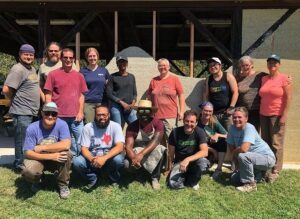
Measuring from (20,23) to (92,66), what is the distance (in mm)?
4336

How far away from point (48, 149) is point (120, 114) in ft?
4.83

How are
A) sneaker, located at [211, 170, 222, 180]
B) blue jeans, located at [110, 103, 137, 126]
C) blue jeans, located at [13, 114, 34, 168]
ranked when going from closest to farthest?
blue jeans, located at [13, 114, 34, 168] → sneaker, located at [211, 170, 222, 180] → blue jeans, located at [110, 103, 137, 126]

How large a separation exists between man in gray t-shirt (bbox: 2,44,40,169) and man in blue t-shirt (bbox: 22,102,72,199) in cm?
58

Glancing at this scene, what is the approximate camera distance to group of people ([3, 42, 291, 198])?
542cm

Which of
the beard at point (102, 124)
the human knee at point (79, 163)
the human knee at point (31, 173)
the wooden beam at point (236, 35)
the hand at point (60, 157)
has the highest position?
the wooden beam at point (236, 35)

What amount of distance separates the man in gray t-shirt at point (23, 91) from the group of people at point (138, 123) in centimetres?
1

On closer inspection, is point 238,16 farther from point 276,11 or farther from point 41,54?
point 41,54

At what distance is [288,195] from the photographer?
563 cm

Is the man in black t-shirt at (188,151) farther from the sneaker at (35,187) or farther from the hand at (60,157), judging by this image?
the sneaker at (35,187)

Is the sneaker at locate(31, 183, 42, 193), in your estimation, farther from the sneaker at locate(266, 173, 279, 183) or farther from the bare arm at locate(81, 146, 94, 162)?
the sneaker at locate(266, 173, 279, 183)

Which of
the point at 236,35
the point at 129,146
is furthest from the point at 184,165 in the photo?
the point at 236,35

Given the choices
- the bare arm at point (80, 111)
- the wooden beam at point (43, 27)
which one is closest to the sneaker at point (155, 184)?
the bare arm at point (80, 111)

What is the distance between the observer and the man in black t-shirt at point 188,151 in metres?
5.61

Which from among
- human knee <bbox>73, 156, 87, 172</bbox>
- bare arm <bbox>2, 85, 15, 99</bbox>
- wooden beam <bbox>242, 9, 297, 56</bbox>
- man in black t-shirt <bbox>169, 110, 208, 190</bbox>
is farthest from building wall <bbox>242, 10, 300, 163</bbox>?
bare arm <bbox>2, 85, 15, 99</bbox>
